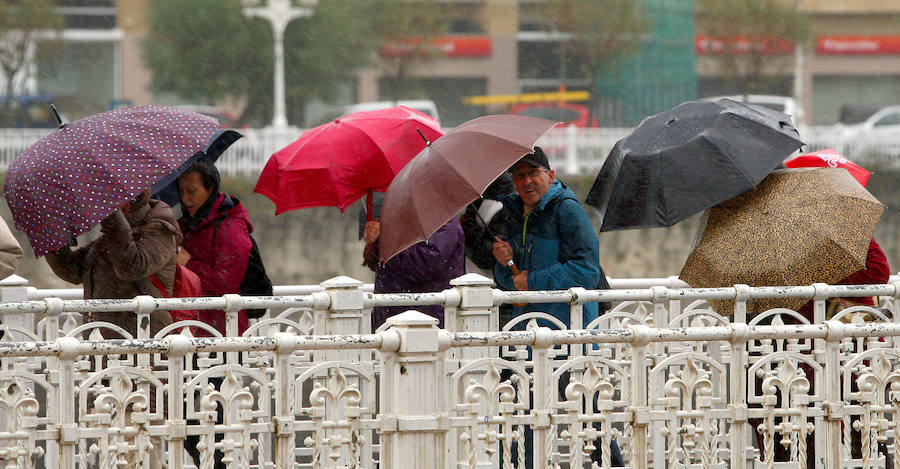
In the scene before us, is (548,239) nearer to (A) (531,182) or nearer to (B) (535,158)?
(A) (531,182)

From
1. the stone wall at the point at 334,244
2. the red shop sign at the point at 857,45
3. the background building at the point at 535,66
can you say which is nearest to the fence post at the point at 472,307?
the stone wall at the point at 334,244

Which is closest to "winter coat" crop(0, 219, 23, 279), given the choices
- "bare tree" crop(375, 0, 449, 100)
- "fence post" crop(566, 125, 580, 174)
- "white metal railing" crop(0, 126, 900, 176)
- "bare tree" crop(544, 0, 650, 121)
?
"white metal railing" crop(0, 126, 900, 176)

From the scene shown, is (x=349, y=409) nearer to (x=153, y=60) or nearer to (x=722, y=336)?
(x=722, y=336)

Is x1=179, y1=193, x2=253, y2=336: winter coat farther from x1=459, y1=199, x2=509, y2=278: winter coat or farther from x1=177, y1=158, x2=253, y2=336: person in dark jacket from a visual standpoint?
x1=459, y1=199, x2=509, y2=278: winter coat

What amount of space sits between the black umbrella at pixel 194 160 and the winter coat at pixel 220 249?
223 mm

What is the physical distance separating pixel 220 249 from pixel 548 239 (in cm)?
154

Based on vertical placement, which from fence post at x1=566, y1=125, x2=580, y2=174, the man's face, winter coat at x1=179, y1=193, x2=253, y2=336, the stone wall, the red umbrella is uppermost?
fence post at x1=566, y1=125, x2=580, y2=174

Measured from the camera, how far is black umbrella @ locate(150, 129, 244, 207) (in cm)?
602

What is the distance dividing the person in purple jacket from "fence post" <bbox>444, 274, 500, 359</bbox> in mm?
427

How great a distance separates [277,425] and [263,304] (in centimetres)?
110

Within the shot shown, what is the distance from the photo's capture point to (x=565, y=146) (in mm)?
20875

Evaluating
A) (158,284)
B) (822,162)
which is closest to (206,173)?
(158,284)

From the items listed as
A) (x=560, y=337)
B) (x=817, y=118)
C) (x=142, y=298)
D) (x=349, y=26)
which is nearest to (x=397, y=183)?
(x=142, y=298)

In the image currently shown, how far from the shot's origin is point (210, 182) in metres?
6.04
